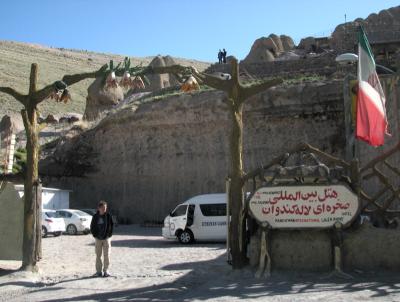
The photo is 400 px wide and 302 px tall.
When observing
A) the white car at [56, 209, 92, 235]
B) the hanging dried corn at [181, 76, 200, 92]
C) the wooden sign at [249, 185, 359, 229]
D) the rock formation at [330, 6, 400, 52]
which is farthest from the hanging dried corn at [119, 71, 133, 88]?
the rock formation at [330, 6, 400, 52]

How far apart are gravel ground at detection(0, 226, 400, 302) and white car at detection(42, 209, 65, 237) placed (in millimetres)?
9651

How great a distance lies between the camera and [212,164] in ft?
103

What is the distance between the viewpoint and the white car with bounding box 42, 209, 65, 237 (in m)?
25.1

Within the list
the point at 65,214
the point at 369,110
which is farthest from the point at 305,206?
the point at 65,214

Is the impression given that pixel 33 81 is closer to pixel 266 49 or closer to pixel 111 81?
pixel 111 81

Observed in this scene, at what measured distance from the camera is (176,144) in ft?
108

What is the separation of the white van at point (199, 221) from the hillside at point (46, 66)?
49963mm

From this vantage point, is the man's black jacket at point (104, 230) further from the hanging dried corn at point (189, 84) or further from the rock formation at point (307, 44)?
the rock formation at point (307, 44)

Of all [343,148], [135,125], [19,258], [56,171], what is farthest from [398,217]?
[56,171]

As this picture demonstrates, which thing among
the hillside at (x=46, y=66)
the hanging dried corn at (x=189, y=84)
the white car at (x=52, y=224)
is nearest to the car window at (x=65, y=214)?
the white car at (x=52, y=224)

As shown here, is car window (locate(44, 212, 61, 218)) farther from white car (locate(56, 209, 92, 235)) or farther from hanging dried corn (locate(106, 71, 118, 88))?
hanging dried corn (locate(106, 71, 118, 88))

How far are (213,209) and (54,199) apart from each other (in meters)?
13.0

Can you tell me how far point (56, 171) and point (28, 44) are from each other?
8536cm

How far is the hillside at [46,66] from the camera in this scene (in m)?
72.2
